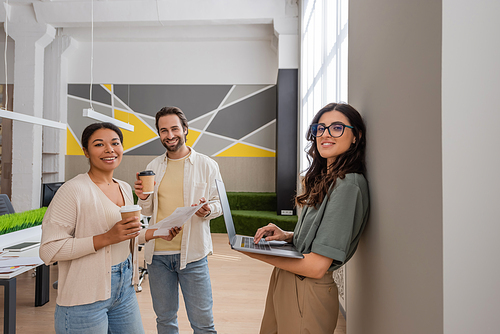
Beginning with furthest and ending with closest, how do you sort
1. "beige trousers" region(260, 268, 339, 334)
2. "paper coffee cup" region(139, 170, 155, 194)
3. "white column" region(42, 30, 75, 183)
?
1. "white column" region(42, 30, 75, 183)
2. "paper coffee cup" region(139, 170, 155, 194)
3. "beige trousers" region(260, 268, 339, 334)

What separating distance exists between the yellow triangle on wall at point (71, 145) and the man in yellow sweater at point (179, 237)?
6.01 meters

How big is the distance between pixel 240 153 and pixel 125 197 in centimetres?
539

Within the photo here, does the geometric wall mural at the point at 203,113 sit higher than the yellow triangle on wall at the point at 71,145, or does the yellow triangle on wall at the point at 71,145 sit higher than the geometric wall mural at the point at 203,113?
the geometric wall mural at the point at 203,113

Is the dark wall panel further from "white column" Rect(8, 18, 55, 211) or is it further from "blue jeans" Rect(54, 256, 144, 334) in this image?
"white column" Rect(8, 18, 55, 211)

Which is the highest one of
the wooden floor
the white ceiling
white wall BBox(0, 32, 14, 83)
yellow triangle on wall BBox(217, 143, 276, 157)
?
the white ceiling

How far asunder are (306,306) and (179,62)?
6662 mm

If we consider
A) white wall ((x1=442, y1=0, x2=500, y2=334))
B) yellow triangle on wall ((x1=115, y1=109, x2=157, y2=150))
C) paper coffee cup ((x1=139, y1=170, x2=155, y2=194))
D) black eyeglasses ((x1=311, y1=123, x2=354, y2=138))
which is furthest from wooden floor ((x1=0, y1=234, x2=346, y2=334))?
yellow triangle on wall ((x1=115, y1=109, x2=157, y2=150))

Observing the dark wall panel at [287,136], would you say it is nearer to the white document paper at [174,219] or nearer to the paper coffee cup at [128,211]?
the white document paper at [174,219]

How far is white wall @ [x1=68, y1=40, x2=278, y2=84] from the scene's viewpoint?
22.2ft

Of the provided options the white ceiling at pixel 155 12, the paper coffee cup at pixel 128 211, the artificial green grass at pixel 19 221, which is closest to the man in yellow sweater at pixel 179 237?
the paper coffee cup at pixel 128 211

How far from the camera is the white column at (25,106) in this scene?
5.99m

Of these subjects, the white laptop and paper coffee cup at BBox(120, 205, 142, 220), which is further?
paper coffee cup at BBox(120, 205, 142, 220)

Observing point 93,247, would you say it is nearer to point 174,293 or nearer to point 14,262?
point 174,293

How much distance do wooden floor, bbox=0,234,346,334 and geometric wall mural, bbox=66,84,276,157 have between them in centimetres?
324
